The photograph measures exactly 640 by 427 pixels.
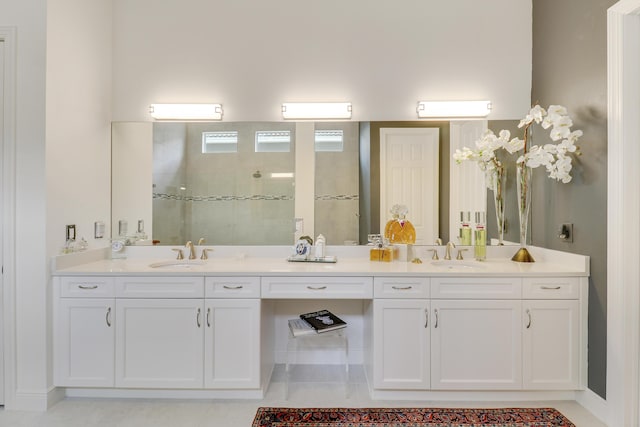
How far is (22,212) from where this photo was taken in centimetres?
206

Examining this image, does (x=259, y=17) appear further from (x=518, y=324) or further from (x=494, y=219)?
(x=518, y=324)

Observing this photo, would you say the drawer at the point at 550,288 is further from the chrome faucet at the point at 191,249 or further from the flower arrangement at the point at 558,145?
the chrome faucet at the point at 191,249

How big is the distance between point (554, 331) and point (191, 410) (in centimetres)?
216

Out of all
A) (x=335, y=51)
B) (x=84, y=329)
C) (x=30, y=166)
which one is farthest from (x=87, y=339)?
(x=335, y=51)

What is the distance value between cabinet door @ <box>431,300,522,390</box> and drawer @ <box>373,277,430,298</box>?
0.13 m

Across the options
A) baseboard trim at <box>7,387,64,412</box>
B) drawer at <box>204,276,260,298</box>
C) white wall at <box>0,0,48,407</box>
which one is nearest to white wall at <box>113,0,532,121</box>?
white wall at <box>0,0,48,407</box>

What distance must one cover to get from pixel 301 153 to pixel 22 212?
1.76m

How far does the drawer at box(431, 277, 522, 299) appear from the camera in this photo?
6.78 feet

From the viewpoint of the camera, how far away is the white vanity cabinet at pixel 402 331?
207 cm

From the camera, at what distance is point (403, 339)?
2.07m

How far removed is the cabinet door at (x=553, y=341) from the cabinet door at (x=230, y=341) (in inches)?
62.4

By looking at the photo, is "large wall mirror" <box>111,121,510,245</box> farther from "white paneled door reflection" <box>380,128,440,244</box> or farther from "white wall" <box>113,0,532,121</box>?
"white wall" <box>113,0,532,121</box>

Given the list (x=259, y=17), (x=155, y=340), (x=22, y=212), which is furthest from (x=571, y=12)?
(x=22, y=212)

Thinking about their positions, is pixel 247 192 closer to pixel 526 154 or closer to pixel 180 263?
pixel 180 263
